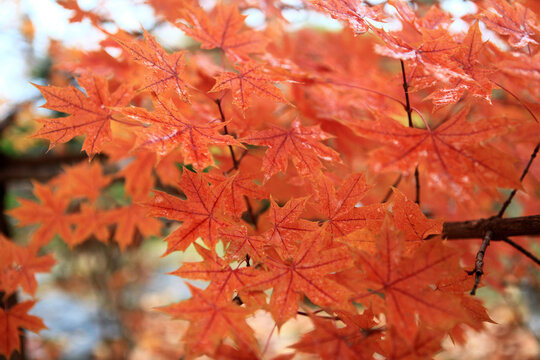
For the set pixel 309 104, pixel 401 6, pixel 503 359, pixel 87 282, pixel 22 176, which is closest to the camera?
pixel 401 6

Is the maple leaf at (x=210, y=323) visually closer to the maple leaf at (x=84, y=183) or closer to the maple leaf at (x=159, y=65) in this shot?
the maple leaf at (x=159, y=65)

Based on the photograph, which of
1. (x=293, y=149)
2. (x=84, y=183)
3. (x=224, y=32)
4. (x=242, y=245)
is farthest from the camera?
(x=84, y=183)

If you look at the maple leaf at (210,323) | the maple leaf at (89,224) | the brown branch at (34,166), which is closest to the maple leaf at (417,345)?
the maple leaf at (210,323)

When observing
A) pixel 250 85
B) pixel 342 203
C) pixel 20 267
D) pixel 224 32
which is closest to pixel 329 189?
pixel 342 203

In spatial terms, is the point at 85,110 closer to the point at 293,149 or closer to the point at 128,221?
the point at 293,149

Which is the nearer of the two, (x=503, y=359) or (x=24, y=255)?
(x=24, y=255)

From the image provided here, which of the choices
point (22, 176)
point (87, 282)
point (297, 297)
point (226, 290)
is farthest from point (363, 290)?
point (87, 282)

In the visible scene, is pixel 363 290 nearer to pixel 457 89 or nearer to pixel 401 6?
pixel 457 89
